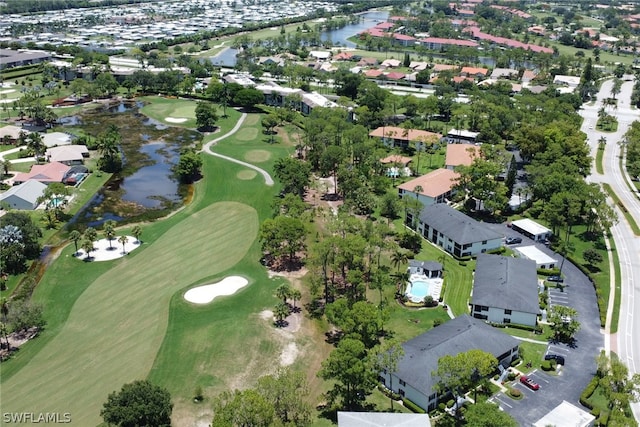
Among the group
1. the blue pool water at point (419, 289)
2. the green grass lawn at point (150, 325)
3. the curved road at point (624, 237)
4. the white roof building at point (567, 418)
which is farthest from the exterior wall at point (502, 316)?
the green grass lawn at point (150, 325)

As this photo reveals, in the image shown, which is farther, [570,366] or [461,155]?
[461,155]

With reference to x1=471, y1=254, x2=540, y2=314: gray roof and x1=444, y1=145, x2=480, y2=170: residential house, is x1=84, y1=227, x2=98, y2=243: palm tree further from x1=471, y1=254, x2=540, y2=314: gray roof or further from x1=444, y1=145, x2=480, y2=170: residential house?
x1=444, y1=145, x2=480, y2=170: residential house

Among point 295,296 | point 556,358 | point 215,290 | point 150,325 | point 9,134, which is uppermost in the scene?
point 9,134

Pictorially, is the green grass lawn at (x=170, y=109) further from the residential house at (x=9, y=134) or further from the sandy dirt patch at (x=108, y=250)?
the sandy dirt patch at (x=108, y=250)

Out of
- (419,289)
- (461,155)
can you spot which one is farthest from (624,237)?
(419,289)

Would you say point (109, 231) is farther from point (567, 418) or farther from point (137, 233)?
point (567, 418)

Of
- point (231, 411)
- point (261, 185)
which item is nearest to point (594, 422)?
point (231, 411)

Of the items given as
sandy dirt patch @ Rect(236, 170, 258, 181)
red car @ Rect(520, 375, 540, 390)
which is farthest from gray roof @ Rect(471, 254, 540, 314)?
sandy dirt patch @ Rect(236, 170, 258, 181)
